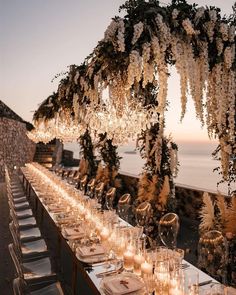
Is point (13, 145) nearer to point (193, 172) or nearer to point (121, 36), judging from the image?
point (193, 172)

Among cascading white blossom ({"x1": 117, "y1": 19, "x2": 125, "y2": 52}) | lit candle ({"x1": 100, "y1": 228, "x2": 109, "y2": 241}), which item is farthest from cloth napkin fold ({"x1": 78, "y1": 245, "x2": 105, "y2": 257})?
cascading white blossom ({"x1": 117, "y1": 19, "x2": 125, "y2": 52})

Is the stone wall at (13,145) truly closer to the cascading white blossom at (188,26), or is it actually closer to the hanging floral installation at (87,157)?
the hanging floral installation at (87,157)

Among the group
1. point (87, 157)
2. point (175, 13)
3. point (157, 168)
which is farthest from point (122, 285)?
point (87, 157)

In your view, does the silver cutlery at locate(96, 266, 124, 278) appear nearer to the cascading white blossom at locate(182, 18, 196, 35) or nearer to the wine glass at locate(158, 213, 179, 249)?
the wine glass at locate(158, 213, 179, 249)

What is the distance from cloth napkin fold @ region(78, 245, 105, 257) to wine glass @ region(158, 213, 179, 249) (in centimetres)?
51

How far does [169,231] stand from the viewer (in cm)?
266

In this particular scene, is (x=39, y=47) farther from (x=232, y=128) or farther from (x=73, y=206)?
(x=232, y=128)

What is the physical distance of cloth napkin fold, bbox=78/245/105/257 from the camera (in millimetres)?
2452

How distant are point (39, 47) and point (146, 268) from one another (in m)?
8.72

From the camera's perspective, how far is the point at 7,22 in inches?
366

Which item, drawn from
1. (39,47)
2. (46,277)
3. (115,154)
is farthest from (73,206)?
(39,47)

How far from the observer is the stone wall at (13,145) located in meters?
13.5

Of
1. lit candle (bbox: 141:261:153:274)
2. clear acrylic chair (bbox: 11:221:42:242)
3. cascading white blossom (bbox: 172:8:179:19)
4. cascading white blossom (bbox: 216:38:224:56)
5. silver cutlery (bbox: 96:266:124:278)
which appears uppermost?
cascading white blossom (bbox: 172:8:179:19)

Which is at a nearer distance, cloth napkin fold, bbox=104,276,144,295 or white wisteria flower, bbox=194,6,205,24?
cloth napkin fold, bbox=104,276,144,295
